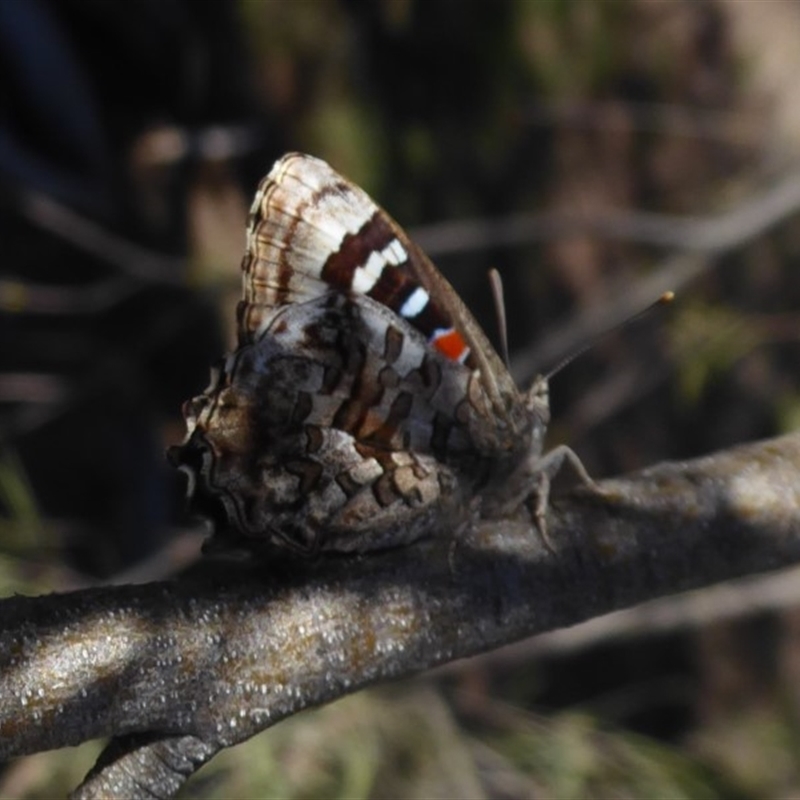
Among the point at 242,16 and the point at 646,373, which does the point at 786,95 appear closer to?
the point at 646,373

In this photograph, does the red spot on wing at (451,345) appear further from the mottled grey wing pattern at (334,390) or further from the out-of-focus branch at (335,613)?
the out-of-focus branch at (335,613)

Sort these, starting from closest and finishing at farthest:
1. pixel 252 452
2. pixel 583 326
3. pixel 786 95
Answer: pixel 252 452 < pixel 583 326 < pixel 786 95

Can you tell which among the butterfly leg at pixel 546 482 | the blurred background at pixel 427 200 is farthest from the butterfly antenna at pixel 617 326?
the blurred background at pixel 427 200

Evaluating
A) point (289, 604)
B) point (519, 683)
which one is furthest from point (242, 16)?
point (289, 604)

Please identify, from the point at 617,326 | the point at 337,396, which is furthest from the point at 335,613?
the point at 617,326

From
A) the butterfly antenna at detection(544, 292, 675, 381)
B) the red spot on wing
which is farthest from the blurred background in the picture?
the red spot on wing

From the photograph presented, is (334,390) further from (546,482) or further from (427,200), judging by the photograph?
(427,200)
